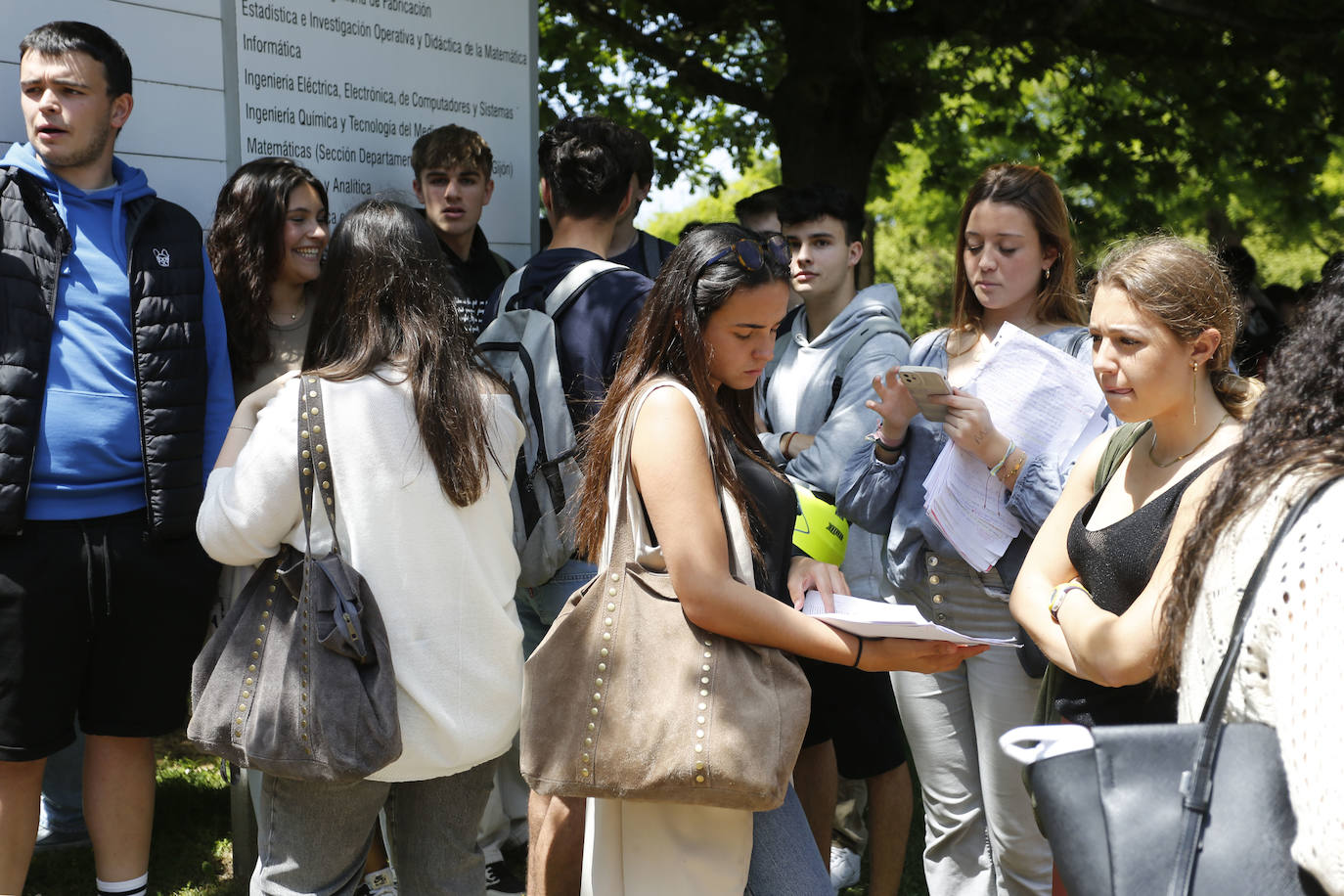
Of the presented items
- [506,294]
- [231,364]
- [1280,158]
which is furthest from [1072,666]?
[1280,158]

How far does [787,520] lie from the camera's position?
2.64 meters

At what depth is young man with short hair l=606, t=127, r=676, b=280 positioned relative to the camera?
3.93 meters

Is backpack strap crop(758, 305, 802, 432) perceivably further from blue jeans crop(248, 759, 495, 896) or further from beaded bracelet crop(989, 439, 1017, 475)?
blue jeans crop(248, 759, 495, 896)

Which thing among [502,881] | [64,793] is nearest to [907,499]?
[502,881]

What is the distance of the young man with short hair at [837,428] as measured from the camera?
133 inches

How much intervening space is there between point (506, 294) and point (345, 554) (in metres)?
1.34

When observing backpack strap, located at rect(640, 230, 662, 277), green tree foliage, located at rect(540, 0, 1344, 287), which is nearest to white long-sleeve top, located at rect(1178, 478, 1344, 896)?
backpack strap, located at rect(640, 230, 662, 277)

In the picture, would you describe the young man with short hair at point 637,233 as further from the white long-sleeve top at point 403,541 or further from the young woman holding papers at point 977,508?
the white long-sleeve top at point 403,541

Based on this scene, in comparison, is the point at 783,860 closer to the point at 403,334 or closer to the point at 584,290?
the point at 403,334

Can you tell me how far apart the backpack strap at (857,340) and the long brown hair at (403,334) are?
4.49 feet

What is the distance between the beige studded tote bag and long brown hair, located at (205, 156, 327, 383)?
1882 millimetres

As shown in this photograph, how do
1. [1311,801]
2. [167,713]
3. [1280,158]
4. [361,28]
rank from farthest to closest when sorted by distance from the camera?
[1280,158]
[361,28]
[167,713]
[1311,801]

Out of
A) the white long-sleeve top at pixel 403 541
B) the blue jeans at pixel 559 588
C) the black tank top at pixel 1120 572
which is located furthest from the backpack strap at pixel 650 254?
the black tank top at pixel 1120 572

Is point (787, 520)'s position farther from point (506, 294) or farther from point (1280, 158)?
point (1280, 158)
